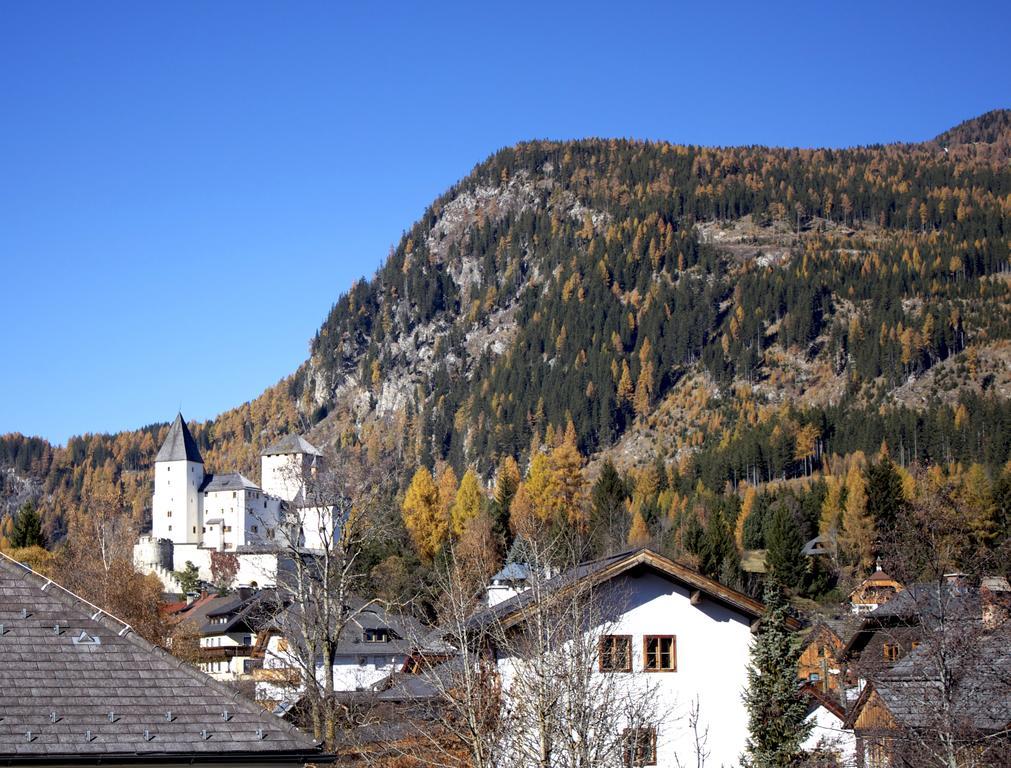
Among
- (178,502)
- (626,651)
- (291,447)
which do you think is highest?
(291,447)

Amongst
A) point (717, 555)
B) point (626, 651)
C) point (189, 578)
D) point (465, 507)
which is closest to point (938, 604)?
point (626, 651)

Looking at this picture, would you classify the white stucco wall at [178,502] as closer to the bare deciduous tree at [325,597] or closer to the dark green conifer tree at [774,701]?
the bare deciduous tree at [325,597]

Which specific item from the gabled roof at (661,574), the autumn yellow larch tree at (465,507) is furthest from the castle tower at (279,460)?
the gabled roof at (661,574)

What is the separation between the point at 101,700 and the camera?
12.2 meters

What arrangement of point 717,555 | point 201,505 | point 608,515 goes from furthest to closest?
point 201,505 < point 608,515 < point 717,555

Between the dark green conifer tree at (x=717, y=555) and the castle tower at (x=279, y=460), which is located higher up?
the castle tower at (x=279, y=460)

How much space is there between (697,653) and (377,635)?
3648 cm

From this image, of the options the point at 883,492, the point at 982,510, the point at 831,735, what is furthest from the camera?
the point at 883,492

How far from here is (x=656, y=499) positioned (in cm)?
13762

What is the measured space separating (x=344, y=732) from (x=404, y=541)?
7787cm

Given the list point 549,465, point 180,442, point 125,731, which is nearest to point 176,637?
point 125,731

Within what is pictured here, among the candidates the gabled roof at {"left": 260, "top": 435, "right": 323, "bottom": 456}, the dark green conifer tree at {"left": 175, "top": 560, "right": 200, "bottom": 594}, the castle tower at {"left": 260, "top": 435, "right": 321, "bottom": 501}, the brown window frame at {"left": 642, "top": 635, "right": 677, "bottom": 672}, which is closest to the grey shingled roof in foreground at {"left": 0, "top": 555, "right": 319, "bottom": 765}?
the brown window frame at {"left": 642, "top": 635, "right": 677, "bottom": 672}

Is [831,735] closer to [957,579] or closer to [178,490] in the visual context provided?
[957,579]

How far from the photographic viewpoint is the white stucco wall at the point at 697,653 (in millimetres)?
25688
